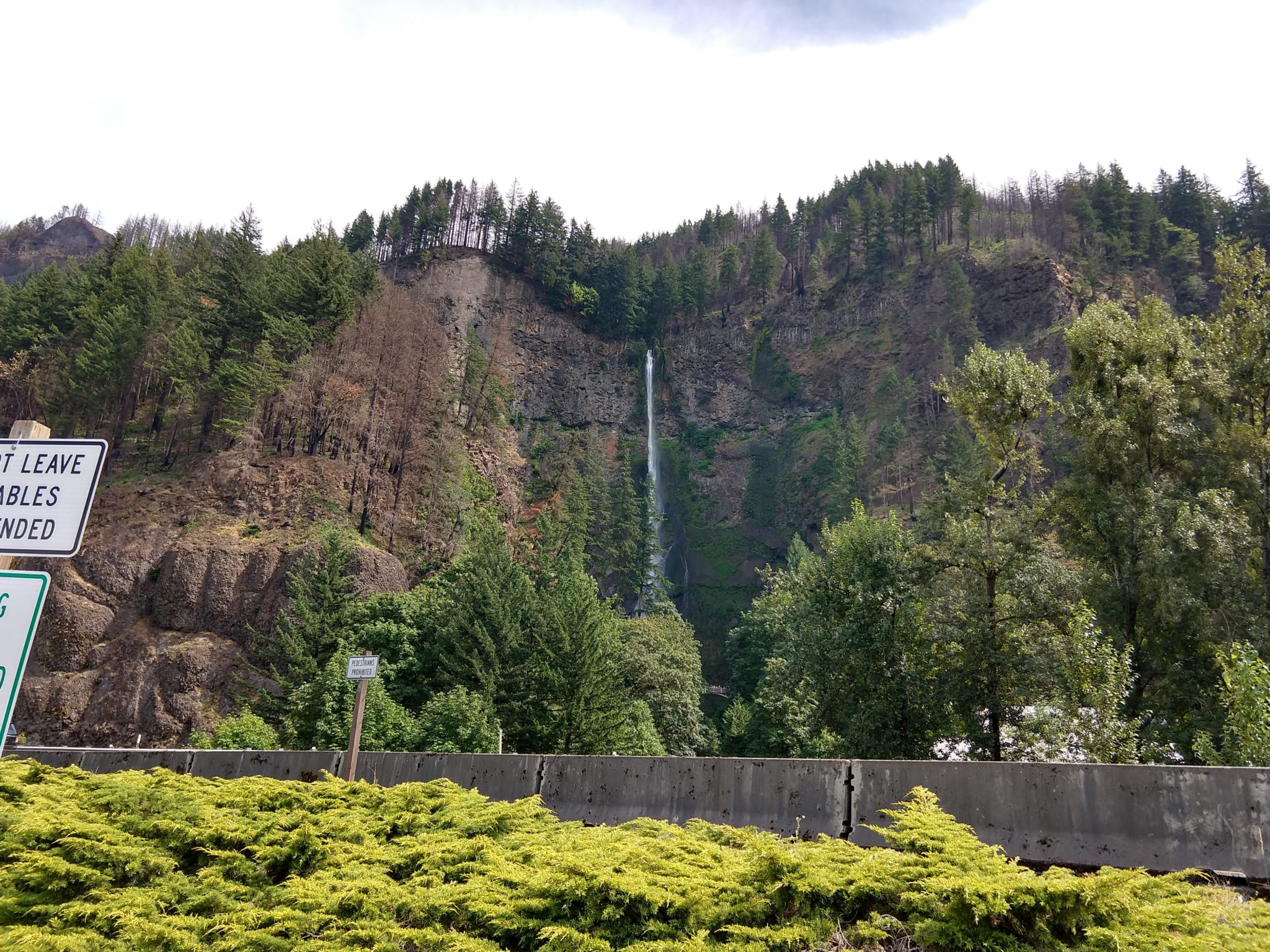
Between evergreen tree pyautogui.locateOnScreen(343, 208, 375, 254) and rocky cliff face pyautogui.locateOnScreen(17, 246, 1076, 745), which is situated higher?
evergreen tree pyautogui.locateOnScreen(343, 208, 375, 254)

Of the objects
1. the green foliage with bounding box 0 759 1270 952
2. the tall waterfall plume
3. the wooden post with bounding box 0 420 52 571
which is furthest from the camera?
the tall waterfall plume

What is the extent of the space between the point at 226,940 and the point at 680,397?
275ft

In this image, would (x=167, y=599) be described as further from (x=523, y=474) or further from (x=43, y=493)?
(x=43, y=493)

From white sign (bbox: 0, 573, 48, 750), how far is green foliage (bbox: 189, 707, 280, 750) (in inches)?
1002

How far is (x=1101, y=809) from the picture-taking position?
9094 millimetres

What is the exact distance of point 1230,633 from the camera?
21.5 metres

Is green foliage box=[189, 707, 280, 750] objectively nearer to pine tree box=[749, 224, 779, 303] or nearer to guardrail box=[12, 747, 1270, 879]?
guardrail box=[12, 747, 1270, 879]

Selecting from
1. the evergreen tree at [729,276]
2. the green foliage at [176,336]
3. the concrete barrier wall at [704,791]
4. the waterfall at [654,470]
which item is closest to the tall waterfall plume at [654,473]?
the waterfall at [654,470]

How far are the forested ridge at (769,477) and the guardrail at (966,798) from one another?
9306 mm

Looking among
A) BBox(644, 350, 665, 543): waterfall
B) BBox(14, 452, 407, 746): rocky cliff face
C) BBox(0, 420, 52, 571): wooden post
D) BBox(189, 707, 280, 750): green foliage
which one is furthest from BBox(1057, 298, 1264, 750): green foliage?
BBox(644, 350, 665, 543): waterfall

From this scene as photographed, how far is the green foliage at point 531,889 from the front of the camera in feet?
19.8

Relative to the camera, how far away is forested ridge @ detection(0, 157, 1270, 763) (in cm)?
2153

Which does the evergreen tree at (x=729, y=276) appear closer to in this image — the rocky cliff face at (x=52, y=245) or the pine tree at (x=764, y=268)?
the pine tree at (x=764, y=268)

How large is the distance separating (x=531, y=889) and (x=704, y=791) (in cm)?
478
